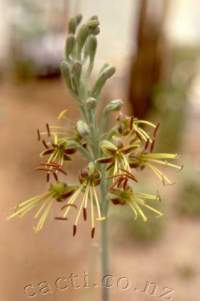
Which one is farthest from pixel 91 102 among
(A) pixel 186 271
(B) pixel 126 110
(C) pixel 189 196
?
(B) pixel 126 110

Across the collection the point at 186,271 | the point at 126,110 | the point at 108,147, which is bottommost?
the point at 186,271

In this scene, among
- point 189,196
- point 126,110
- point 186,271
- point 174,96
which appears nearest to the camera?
point 186,271

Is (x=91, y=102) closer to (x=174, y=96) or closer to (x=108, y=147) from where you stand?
(x=108, y=147)

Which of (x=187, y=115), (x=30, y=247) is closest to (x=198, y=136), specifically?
(x=187, y=115)

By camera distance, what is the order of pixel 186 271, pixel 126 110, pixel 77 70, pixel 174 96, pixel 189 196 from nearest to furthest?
1. pixel 77 70
2. pixel 186 271
3. pixel 189 196
4. pixel 126 110
5. pixel 174 96

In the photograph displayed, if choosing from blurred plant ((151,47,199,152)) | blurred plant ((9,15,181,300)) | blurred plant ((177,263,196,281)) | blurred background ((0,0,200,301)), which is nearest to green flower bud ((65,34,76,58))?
blurred plant ((9,15,181,300))

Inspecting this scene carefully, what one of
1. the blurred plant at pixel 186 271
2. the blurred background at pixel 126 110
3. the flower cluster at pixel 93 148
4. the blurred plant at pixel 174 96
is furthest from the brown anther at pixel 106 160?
the blurred plant at pixel 174 96

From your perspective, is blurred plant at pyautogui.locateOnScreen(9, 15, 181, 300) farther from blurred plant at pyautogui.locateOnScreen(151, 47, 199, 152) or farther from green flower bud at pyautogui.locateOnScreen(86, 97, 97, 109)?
blurred plant at pyautogui.locateOnScreen(151, 47, 199, 152)

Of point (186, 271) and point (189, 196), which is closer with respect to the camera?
point (186, 271)

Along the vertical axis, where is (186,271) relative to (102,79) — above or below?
below
